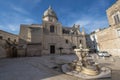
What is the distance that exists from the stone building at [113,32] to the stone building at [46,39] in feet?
27.3

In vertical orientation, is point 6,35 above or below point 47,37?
above

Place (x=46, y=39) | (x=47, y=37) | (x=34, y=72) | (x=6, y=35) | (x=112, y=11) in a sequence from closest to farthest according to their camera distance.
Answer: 1. (x=34, y=72)
2. (x=112, y=11)
3. (x=46, y=39)
4. (x=47, y=37)
5. (x=6, y=35)

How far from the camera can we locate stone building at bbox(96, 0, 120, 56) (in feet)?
57.9

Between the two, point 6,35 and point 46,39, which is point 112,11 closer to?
point 46,39

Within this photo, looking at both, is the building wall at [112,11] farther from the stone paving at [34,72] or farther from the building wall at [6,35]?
the building wall at [6,35]

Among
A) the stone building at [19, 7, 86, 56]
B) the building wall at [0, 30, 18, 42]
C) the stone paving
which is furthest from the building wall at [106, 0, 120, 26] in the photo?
the building wall at [0, 30, 18, 42]

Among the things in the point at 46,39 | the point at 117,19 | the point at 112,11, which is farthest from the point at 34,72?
the point at 112,11

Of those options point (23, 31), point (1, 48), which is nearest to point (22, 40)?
point (23, 31)

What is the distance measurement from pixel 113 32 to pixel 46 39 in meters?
16.9

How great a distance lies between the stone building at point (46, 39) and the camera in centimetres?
2050

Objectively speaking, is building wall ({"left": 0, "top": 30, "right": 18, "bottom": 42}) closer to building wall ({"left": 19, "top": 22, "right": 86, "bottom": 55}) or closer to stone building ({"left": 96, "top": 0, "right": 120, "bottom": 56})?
building wall ({"left": 19, "top": 22, "right": 86, "bottom": 55})

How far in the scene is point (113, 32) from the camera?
61.9 ft

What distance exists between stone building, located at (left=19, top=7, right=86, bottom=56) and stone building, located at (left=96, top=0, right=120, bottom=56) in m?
8.33

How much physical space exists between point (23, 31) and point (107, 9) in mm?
22744
